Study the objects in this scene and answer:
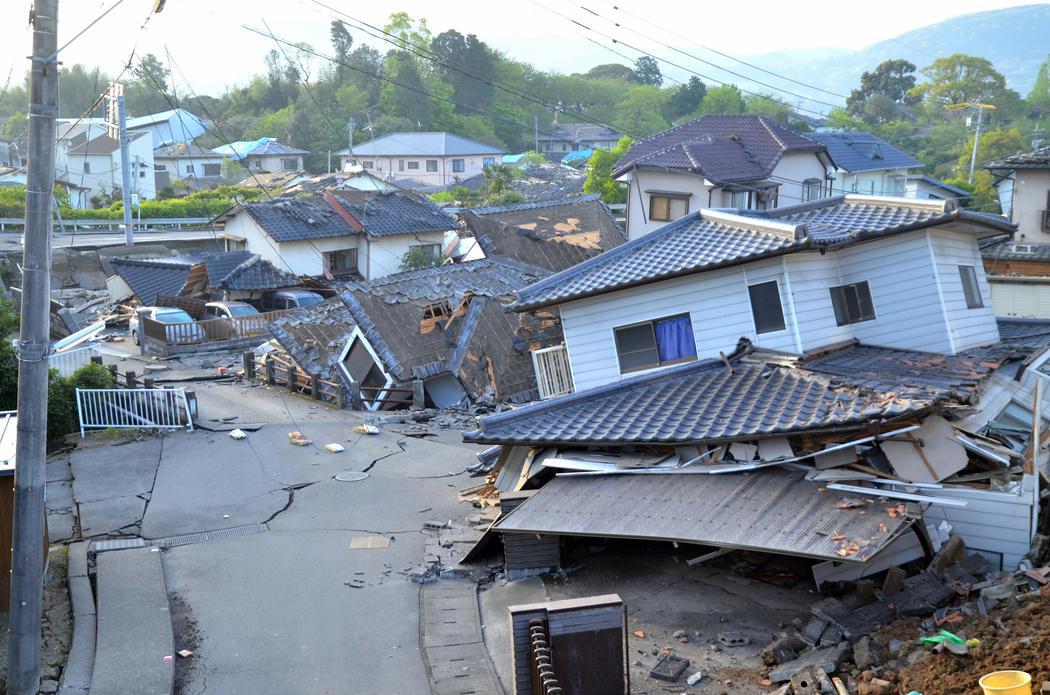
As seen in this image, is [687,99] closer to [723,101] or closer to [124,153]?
[723,101]

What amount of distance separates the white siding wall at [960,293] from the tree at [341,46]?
8779 cm

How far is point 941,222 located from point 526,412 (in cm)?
668

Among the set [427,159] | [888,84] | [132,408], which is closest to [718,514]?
[132,408]

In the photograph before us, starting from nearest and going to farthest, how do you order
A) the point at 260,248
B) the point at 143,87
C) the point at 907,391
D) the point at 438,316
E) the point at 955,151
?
the point at 907,391
the point at 438,316
the point at 260,248
the point at 955,151
the point at 143,87

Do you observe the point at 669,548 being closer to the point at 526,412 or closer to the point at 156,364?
the point at 526,412

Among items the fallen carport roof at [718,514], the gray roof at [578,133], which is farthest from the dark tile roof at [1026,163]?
the gray roof at [578,133]

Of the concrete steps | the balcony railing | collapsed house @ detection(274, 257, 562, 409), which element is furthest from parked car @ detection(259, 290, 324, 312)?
the concrete steps

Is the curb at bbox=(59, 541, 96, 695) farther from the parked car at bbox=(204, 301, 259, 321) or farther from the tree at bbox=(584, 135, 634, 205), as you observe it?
the tree at bbox=(584, 135, 634, 205)

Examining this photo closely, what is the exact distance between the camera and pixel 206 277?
35.1 m

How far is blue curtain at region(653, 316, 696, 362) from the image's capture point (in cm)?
1397

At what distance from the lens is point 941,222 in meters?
13.5

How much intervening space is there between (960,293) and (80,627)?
13.1 m

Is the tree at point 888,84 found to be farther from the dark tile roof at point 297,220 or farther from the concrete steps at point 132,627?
the concrete steps at point 132,627

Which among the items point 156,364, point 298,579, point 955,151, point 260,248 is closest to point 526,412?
point 298,579
